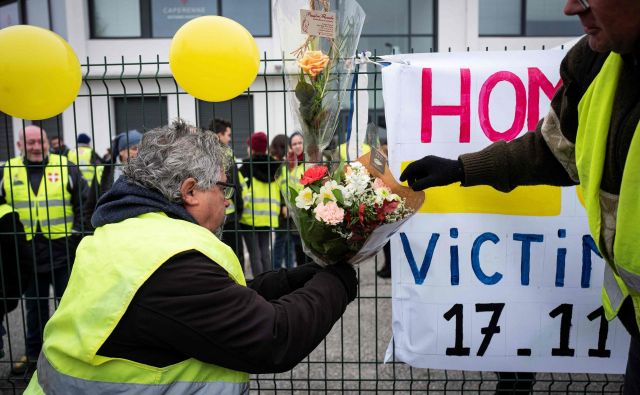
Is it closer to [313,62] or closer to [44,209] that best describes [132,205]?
[313,62]

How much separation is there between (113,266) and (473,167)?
1420 millimetres

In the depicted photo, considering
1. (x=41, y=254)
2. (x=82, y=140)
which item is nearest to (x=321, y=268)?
(x=41, y=254)

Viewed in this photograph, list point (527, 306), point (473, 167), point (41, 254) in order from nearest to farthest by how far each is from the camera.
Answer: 1. point (473, 167)
2. point (527, 306)
3. point (41, 254)

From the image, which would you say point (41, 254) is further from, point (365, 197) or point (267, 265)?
point (365, 197)

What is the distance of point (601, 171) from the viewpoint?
1.66 metres

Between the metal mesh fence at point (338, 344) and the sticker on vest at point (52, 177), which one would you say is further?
the sticker on vest at point (52, 177)

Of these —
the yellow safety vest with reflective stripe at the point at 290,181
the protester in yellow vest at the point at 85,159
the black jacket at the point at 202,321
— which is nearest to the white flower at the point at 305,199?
the yellow safety vest with reflective stripe at the point at 290,181

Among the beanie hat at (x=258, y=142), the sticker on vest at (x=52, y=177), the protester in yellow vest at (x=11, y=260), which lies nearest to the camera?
the protester in yellow vest at (x=11, y=260)

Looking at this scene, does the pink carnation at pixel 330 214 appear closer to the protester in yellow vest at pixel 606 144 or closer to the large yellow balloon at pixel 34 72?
the protester in yellow vest at pixel 606 144

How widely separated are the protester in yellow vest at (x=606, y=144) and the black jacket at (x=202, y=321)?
2.76 feet

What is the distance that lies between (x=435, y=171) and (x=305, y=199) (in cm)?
65

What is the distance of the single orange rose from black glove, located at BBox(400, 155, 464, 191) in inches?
21.5

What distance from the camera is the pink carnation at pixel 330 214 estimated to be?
178 cm

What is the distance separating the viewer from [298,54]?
2.17 meters
